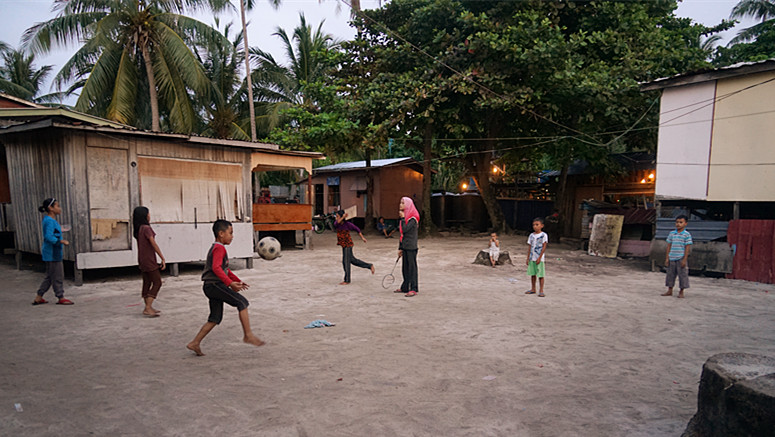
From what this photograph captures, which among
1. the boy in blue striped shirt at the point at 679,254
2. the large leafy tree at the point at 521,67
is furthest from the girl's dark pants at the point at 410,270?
the large leafy tree at the point at 521,67

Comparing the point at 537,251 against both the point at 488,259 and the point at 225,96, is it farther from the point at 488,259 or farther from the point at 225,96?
the point at 225,96

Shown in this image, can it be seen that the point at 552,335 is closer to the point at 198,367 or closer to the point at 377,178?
the point at 198,367

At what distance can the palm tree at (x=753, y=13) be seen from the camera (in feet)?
82.0

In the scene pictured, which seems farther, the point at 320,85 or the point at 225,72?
the point at 225,72

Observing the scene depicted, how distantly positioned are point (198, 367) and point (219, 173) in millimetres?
7460

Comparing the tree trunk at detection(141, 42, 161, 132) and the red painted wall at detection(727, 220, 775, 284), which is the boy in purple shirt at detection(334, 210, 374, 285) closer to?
the red painted wall at detection(727, 220, 775, 284)

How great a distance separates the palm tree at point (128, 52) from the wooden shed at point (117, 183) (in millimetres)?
6809

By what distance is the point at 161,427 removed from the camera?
3119 mm

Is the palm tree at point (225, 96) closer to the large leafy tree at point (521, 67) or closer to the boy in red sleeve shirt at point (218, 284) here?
the large leafy tree at point (521, 67)

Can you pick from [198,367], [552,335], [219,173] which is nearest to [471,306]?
[552,335]

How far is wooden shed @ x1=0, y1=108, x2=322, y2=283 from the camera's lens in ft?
27.8

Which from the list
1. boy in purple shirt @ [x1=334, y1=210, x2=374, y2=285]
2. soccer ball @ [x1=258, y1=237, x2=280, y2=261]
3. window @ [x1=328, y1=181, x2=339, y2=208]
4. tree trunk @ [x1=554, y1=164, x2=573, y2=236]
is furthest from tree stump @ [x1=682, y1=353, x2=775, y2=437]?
window @ [x1=328, y1=181, x2=339, y2=208]

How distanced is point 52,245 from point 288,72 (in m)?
19.0

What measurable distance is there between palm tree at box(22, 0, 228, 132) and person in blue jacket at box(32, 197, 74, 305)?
10499mm
